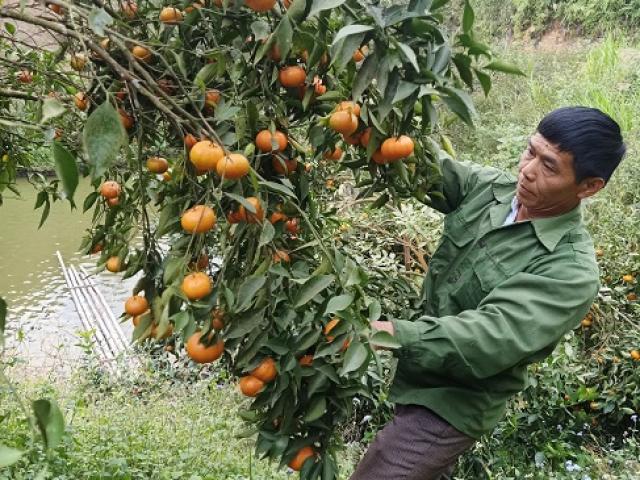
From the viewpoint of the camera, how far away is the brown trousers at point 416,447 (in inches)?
58.8

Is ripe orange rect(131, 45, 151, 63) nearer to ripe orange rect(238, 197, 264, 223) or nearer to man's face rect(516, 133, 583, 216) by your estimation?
ripe orange rect(238, 197, 264, 223)

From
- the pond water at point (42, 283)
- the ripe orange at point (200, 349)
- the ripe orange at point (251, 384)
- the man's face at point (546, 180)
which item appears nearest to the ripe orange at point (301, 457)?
the ripe orange at point (251, 384)

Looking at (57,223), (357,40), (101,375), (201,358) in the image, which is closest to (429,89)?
(357,40)

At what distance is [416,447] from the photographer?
1505 mm

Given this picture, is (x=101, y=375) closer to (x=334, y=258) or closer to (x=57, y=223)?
(x=334, y=258)

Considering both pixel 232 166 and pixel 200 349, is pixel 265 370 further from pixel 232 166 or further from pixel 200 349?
pixel 232 166

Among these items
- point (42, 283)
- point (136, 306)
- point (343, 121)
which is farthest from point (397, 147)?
point (42, 283)

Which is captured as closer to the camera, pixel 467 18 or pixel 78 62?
pixel 467 18

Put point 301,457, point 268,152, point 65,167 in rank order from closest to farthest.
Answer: point 65,167 < point 268,152 < point 301,457

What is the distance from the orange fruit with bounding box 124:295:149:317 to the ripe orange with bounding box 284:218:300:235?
11.6 inches

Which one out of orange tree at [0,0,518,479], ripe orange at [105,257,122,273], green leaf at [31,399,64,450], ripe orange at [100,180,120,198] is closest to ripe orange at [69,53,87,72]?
orange tree at [0,0,518,479]

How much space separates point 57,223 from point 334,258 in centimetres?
871

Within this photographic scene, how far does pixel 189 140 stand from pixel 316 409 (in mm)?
511

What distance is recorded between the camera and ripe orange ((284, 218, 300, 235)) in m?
1.20
